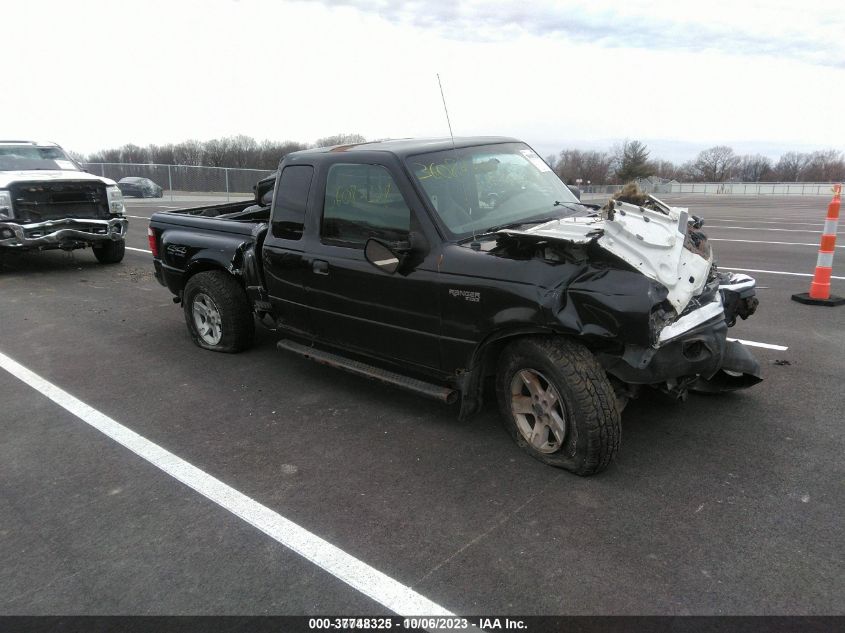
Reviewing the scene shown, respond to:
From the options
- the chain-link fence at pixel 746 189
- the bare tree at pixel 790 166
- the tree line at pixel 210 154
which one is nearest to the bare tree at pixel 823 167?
the bare tree at pixel 790 166

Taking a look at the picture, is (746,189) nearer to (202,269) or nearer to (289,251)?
(202,269)

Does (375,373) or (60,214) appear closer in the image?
(375,373)

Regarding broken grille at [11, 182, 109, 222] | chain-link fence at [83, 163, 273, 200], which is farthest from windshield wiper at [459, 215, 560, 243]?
chain-link fence at [83, 163, 273, 200]

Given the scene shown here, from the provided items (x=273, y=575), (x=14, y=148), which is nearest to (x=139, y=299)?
(x=14, y=148)

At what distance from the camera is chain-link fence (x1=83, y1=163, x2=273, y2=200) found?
28875mm

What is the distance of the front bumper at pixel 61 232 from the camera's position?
9344 millimetres

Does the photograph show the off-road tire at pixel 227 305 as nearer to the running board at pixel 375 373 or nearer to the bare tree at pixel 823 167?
the running board at pixel 375 373

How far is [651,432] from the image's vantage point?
403cm

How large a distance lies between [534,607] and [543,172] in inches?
130

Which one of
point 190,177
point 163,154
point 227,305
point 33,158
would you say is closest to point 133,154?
point 163,154

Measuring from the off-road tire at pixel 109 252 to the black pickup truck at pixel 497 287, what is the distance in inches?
260

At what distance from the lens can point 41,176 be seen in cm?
977

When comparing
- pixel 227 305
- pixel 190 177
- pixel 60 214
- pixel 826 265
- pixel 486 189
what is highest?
pixel 486 189

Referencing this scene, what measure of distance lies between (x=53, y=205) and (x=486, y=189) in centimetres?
828
